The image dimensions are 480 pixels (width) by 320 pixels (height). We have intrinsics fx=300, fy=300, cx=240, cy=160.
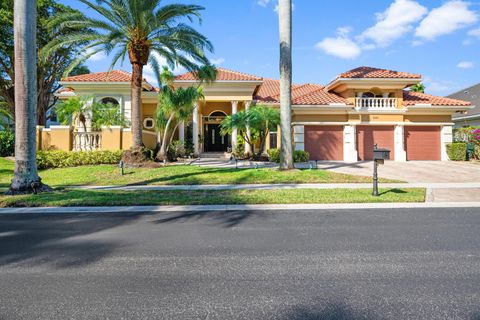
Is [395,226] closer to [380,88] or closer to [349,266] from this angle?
[349,266]

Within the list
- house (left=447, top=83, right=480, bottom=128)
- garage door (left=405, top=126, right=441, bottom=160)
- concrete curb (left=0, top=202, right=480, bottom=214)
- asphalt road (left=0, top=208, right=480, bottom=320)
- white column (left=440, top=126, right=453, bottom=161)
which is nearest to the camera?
asphalt road (left=0, top=208, right=480, bottom=320)

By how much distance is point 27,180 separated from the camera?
9883mm

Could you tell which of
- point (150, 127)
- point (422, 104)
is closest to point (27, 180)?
point (150, 127)

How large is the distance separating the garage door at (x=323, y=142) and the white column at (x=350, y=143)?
27 cm

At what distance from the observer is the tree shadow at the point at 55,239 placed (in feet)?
14.4

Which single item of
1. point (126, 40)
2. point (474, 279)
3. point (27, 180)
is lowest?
point (474, 279)

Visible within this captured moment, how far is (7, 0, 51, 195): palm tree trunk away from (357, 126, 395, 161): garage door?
62.9 feet

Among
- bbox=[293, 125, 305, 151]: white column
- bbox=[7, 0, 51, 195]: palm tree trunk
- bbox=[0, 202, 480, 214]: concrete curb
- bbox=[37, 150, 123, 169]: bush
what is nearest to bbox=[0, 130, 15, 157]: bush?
bbox=[37, 150, 123, 169]: bush

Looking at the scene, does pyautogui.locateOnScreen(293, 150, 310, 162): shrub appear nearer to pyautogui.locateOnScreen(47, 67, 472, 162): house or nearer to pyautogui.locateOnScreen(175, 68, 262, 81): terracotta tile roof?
pyautogui.locateOnScreen(47, 67, 472, 162): house

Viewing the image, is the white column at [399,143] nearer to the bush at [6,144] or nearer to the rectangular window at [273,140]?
the rectangular window at [273,140]

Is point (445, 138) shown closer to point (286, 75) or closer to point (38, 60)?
point (286, 75)

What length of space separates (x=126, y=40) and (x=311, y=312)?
53.1ft

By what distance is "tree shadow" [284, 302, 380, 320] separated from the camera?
9.18 feet

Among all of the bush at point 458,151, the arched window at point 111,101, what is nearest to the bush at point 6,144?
the arched window at point 111,101
